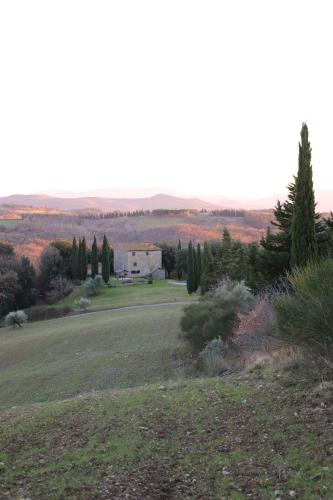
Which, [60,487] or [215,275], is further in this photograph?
[215,275]

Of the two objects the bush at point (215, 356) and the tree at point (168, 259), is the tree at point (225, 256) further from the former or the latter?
the tree at point (168, 259)

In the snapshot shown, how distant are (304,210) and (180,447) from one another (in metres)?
13.0

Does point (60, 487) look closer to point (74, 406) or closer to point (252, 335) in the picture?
point (74, 406)

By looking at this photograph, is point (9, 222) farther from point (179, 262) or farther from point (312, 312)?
point (312, 312)

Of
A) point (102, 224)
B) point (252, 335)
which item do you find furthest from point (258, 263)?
point (102, 224)

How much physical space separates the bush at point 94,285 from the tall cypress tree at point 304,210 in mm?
37107

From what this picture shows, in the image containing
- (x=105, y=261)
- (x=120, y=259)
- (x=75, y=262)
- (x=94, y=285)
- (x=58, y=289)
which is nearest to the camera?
(x=94, y=285)

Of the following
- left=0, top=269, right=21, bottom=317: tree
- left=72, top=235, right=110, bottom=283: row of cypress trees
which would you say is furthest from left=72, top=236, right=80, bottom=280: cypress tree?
left=0, top=269, right=21, bottom=317: tree

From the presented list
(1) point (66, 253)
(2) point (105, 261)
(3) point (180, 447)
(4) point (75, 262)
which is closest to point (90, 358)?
(3) point (180, 447)

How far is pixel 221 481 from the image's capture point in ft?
19.2

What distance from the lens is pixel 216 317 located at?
19312mm

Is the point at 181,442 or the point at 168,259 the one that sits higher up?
the point at 181,442

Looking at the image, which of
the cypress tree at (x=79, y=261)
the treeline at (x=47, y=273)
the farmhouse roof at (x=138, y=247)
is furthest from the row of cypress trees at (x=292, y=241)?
the farmhouse roof at (x=138, y=247)

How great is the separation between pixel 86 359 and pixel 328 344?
17095mm
